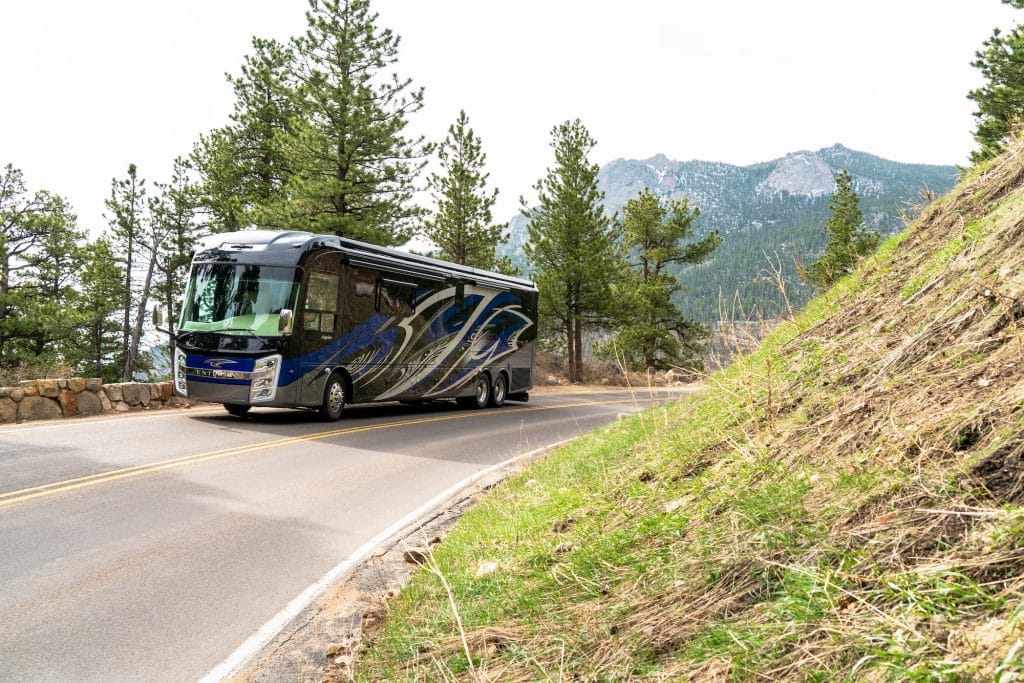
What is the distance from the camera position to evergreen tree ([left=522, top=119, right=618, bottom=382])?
119 feet

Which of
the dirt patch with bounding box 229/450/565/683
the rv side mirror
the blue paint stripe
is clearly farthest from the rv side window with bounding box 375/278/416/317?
the dirt patch with bounding box 229/450/565/683

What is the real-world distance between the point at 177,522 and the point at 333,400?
8454 mm

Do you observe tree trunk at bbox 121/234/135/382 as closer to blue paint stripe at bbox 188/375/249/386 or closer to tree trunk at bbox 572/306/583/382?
tree trunk at bbox 572/306/583/382

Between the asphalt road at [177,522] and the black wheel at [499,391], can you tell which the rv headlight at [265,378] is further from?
the black wheel at [499,391]

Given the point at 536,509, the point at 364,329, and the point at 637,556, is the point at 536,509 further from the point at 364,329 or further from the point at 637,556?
the point at 364,329

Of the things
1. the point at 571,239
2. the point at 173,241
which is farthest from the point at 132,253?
the point at 571,239

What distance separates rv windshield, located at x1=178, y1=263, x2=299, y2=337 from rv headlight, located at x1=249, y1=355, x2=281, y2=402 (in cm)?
58

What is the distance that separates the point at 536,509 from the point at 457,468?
15.4ft

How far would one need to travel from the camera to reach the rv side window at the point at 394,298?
1609 cm

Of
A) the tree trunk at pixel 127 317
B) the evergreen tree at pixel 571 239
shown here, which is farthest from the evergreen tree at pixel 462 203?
the tree trunk at pixel 127 317

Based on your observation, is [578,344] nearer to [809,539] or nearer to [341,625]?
[341,625]

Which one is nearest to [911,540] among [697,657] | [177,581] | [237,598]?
[697,657]

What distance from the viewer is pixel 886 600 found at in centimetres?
227

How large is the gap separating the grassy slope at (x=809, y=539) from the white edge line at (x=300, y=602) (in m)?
0.76
